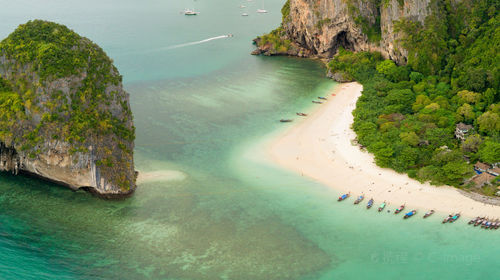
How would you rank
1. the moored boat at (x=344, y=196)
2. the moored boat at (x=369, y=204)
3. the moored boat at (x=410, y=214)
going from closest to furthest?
the moored boat at (x=410, y=214), the moored boat at (x=369, y=204), the moored boat at (x=344, y=196)

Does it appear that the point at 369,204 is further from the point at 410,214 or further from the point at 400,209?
the point at 410,214

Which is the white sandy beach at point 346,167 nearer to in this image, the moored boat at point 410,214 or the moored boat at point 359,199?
the moored boat at point 359,199

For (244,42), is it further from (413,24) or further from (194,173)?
(194,173)

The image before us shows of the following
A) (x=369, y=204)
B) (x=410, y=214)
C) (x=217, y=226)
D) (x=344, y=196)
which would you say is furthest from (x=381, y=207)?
(x=217, y=226)

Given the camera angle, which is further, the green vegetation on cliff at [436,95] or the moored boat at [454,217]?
the green vegetation on cliff at [436,95]

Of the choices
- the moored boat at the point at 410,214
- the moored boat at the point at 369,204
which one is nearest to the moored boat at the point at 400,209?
the moored boat at the point at 410,214

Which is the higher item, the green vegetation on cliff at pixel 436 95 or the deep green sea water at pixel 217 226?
the green vegetation on cliff at pixel 436 95
